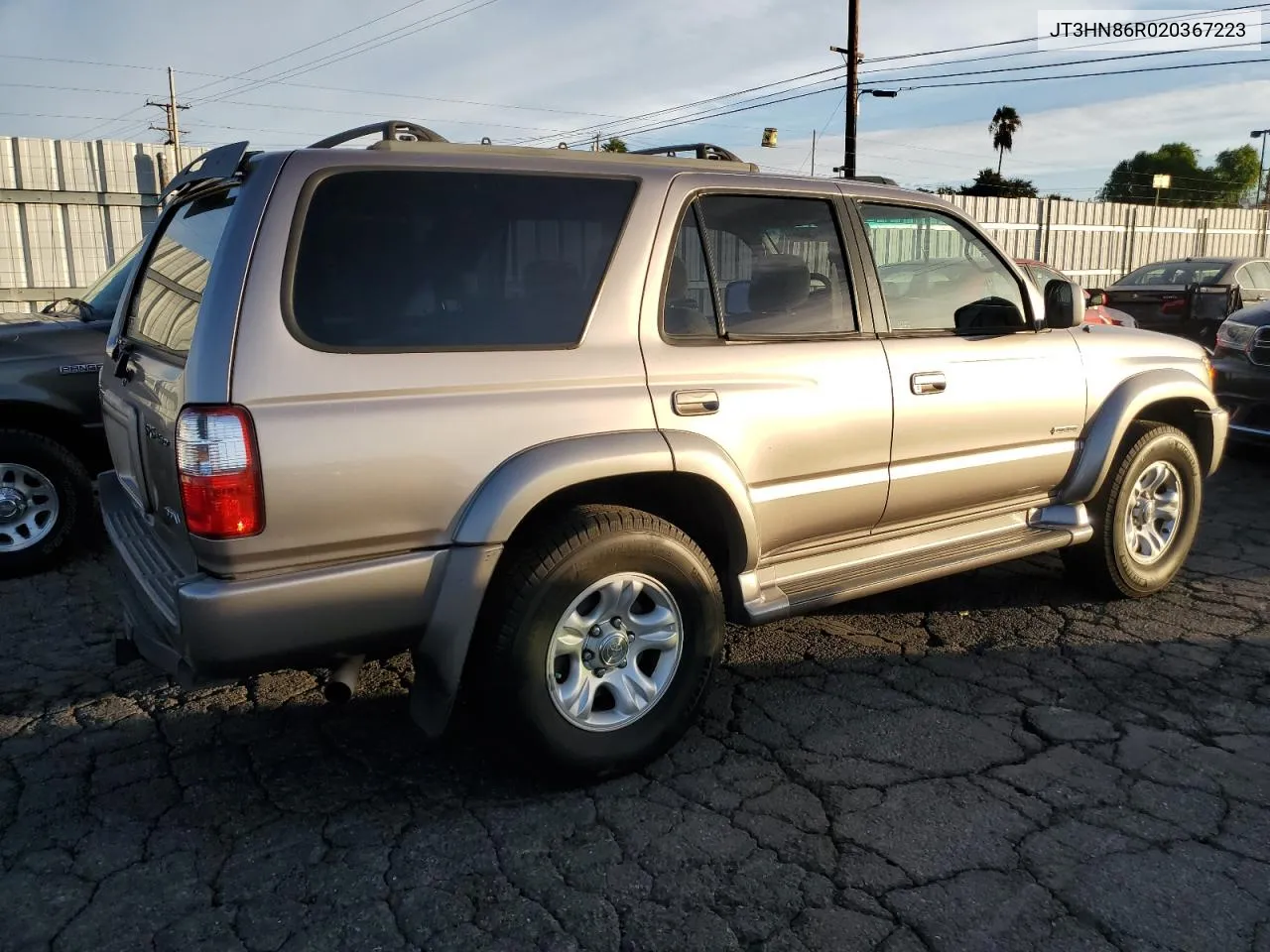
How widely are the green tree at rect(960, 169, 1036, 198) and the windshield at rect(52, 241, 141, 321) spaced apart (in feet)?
199

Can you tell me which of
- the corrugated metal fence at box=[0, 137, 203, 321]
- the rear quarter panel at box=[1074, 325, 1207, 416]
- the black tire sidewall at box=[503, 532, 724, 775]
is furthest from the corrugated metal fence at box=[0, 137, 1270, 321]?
the black tire sidewall at box=[503, 532, 724, 775]

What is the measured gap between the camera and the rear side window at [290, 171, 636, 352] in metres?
2.66

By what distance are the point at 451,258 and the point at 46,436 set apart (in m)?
3.53

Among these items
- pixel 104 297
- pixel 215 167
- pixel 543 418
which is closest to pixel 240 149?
pixel 215 167

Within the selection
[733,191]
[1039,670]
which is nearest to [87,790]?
[733,191]

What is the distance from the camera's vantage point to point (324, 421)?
2.54 metres

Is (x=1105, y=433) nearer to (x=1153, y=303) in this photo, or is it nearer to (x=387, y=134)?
(x=387, y=134)

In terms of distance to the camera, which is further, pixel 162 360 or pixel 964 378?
pixel 964 378

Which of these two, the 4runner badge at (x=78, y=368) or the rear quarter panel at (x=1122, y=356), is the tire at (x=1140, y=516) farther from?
the 4runner badge at (x=78, y=368)

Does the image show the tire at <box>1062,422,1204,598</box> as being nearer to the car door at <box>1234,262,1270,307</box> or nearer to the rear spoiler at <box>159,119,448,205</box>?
the rear spoiler at <box>159,119,448,205</box>

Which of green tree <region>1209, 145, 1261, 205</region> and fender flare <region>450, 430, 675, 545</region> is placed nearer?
fender flare <region>450, 430, 675, 545</region>

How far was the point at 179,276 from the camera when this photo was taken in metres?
3.14

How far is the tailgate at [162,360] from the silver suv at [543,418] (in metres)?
0.02

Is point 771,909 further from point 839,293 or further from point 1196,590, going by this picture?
point 1196,590
